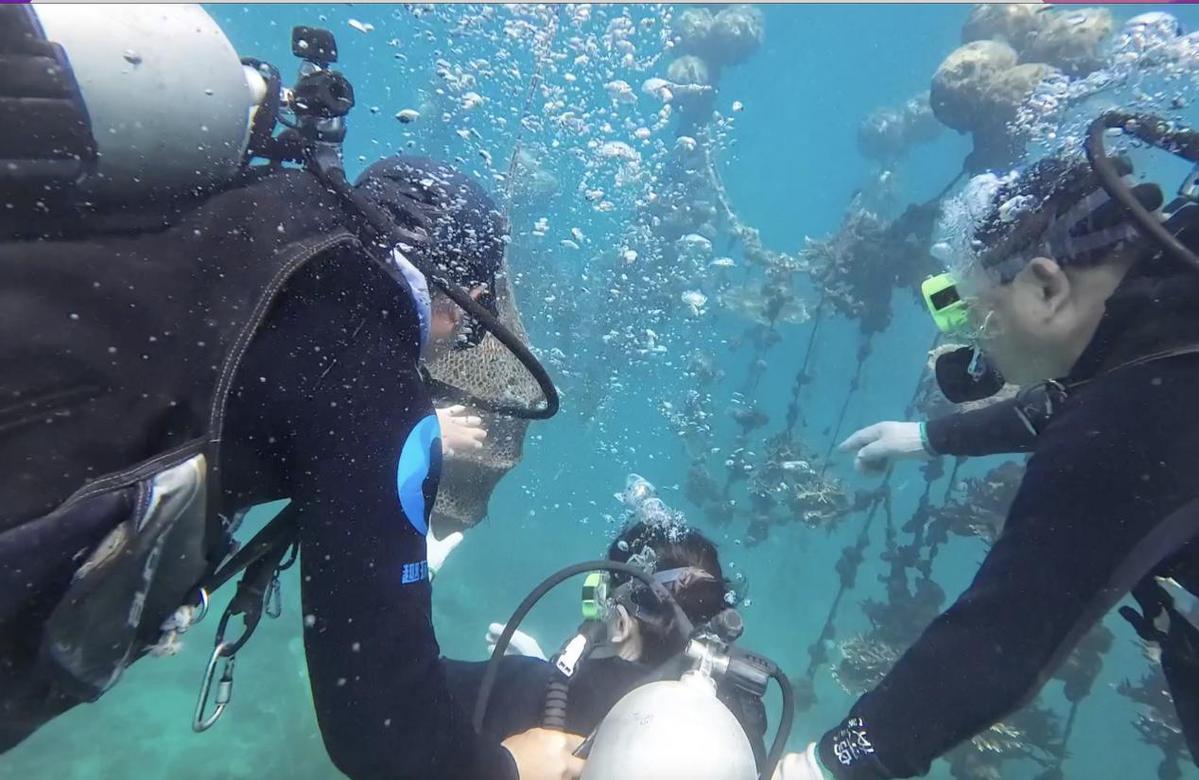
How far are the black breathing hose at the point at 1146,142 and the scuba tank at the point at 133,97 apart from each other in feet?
8.21

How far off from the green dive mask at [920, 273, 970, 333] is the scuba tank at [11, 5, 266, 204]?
2.66 m

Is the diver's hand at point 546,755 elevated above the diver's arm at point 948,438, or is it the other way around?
the diver's arm at point 948,438

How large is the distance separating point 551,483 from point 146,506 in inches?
1238

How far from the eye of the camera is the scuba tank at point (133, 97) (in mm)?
1476

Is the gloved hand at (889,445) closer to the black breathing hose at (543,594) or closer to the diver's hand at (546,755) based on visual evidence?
the black breathing hose at (543,594)

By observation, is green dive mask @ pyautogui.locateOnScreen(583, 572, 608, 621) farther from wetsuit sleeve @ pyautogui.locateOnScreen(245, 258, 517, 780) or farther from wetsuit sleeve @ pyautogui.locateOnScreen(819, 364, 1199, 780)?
wetsuit sleeve @ pyautogui.locateOnScreen(245, 258, 517, 780)

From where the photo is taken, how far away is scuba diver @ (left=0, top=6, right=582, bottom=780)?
4.74ft

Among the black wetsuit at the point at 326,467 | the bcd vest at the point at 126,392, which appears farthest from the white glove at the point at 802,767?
the bcd vest at the point at 126,392

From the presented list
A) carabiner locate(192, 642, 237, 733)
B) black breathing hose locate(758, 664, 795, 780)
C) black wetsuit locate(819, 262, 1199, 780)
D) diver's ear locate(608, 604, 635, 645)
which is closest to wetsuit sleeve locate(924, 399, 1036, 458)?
black wetsuit locate(819, 262, 1199, 780)

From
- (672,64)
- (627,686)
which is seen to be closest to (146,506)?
(627,686)

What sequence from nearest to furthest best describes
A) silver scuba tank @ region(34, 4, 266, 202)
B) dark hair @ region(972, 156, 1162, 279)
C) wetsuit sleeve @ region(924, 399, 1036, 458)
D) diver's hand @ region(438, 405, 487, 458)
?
silver scuba tank @ region(34, 4, 266, 202) → dark hair @ region(972, 156, 1162, 279) → wetsuit sleeve @ region(924, 399, 1036, 458) → diver's hand @ region(438, 405, 487, 458)

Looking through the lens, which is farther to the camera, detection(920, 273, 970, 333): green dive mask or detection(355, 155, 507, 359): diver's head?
detection(920, 273, 970, 333): green dive mask

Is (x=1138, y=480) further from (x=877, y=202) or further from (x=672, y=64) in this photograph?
(x=877, y=202)

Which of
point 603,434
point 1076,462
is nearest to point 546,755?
point 1076,462
